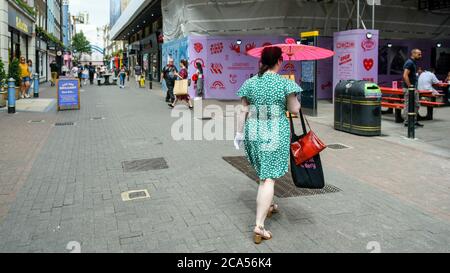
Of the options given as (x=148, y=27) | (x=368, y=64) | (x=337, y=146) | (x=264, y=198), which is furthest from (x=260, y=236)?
(x=148, y=27)

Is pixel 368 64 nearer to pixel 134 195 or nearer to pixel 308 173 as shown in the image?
pixel 134 195

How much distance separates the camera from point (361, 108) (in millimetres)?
10016

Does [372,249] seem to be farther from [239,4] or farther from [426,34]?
[426,34]

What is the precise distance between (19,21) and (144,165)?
64.1ft

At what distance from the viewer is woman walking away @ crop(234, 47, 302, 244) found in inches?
163

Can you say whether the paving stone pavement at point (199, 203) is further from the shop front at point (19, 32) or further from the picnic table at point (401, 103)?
the shop front at point (19, 32)

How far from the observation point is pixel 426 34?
73.3 feet

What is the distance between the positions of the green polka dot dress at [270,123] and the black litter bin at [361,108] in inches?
245

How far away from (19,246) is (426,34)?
2263 centimetres

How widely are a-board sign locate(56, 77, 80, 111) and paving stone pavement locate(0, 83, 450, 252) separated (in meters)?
6.69

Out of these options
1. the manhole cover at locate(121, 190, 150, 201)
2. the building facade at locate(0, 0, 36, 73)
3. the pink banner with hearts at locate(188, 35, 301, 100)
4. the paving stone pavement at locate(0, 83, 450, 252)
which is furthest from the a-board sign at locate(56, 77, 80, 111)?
the manhole cover at locate(121, 190, 150, 201)

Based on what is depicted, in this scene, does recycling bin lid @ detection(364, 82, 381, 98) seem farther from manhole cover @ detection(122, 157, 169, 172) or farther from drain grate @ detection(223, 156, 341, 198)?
manhole cover @ detection(122, 157, 169, 172)
